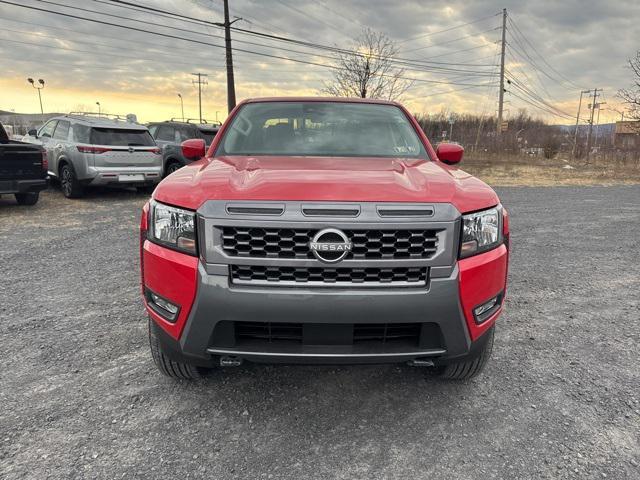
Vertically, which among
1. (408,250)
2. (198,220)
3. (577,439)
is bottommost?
(577,439)

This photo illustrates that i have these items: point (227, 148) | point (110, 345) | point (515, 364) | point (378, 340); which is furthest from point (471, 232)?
point (110, 345)

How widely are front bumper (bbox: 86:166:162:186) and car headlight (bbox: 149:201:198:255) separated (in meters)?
8.07

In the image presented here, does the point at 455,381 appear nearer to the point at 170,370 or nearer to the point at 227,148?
the point at 170,370

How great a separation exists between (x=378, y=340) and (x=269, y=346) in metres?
0.52

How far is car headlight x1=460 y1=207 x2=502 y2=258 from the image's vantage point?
207 cm

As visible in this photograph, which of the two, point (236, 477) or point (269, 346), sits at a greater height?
point (269, 346)

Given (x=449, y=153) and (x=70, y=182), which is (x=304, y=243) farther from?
(x=70, y=182)

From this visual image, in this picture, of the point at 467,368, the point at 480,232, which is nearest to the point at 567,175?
the point at 467,368

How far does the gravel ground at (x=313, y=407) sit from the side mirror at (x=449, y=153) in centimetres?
141

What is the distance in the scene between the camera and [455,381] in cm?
274

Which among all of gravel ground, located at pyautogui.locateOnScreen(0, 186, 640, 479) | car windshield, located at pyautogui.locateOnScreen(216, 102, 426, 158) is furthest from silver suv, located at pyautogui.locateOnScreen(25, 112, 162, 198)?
car windshield, located at pyautogui.locateOnScreen(216, 102, 426, 158)

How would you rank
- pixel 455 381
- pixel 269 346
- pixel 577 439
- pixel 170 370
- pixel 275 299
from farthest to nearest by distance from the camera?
pixel 455 381
pixel 170 370
pixel 577 439
pixel 269 346
pixel 275 299

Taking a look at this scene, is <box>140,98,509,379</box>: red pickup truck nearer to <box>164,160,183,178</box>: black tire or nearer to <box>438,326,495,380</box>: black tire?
<box>438,326,495,380</box>: black tire

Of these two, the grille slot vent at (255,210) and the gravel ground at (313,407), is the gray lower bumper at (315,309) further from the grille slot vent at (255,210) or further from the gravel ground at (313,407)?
the gravel ground at (313,407)
